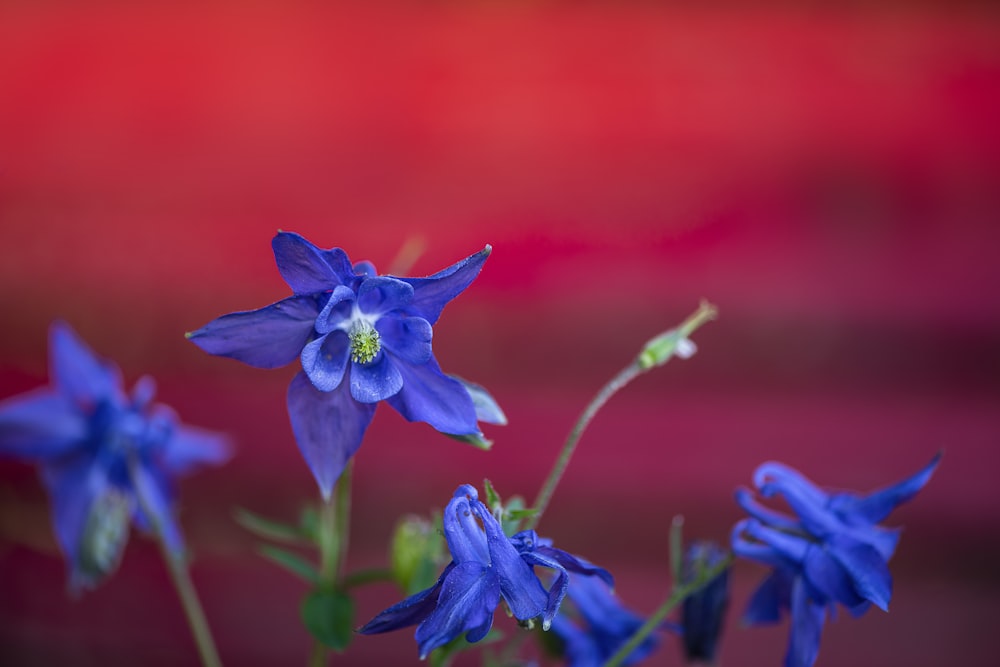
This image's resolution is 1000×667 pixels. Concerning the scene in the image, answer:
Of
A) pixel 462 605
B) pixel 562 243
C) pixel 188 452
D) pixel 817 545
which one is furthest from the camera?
pixel 562 243

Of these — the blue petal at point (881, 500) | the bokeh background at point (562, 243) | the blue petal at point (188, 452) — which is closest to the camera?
the blue petal at point (881, 500)

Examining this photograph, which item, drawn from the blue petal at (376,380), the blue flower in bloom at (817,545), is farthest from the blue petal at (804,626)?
the blue petal at (376,380)

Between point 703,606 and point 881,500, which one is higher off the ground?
point 881,500

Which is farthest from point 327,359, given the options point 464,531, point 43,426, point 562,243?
point 562,243

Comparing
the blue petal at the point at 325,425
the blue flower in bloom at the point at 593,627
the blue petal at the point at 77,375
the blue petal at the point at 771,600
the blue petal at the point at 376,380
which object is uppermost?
the blue petal at the point at 376,380

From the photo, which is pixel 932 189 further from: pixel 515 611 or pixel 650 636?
pixel 515 611

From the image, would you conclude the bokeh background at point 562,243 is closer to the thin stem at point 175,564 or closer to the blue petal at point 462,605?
the thin stem at point 175,564

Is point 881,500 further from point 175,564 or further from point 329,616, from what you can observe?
point 175,564

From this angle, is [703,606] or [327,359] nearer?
[327,359]

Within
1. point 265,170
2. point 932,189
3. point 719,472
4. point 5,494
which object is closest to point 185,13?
point 265,170
